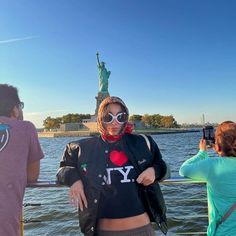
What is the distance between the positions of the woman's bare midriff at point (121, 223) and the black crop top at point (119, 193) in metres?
0.03

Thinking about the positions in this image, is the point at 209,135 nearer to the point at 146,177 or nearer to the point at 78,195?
the point at 146,177

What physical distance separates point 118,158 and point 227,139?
2.68ft

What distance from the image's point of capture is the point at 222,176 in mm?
2596

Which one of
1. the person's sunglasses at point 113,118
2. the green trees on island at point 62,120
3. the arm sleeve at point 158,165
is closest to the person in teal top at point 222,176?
the arm sleeve at point 158,165

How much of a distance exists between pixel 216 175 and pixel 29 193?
10892 millimetres

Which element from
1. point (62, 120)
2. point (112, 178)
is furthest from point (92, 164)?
point (62, 120)

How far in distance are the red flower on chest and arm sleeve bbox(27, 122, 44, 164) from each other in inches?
20.9

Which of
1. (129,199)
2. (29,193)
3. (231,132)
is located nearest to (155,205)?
(129,199)

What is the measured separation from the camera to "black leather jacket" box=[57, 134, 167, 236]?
2564 mm

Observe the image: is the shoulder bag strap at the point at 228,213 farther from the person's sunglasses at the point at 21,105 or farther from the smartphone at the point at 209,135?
the person's sunglasses at the point at 21,105

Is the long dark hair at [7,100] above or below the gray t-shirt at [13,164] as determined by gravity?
above

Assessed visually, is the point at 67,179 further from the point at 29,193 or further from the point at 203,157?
the point at 29,193

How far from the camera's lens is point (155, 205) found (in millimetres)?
2686

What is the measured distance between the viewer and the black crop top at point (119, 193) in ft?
8.56
